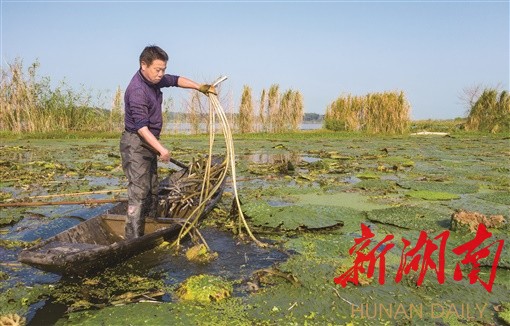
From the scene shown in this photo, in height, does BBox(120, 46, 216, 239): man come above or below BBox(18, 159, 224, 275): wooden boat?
above

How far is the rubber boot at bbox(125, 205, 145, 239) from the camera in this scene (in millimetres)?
3607

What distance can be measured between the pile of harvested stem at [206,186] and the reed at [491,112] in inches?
845

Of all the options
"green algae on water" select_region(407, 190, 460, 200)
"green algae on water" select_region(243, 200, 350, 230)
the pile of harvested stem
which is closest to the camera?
the pile of harvested stem

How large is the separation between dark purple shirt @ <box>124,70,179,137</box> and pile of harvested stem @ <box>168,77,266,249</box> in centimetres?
54

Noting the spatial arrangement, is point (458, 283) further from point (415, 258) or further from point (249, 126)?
point (249, 126)

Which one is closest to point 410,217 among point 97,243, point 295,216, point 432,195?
point 295,216

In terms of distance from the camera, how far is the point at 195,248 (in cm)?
347

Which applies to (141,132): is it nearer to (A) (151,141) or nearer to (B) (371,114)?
(A) (151,141)

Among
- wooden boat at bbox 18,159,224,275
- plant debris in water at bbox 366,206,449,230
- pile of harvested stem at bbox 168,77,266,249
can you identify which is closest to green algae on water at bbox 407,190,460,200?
plant debris in water at bbox 366,206,449,230

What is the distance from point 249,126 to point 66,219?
17486 millimetres

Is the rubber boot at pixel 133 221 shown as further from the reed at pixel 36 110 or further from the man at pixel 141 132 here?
the reed at pixel 36 110

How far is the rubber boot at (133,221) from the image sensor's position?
361 cm

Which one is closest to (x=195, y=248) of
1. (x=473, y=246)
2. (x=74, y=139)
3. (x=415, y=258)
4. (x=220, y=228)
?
(x=220, y=228)

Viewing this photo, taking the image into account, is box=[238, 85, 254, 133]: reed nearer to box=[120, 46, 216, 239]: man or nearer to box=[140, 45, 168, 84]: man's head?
box=[120, 46, 216, 239]: man
